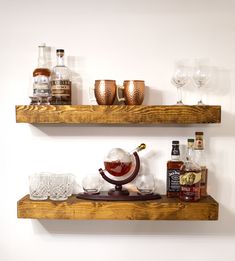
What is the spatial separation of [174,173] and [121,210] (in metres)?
0.30

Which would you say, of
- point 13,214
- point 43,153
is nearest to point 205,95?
point 43,153

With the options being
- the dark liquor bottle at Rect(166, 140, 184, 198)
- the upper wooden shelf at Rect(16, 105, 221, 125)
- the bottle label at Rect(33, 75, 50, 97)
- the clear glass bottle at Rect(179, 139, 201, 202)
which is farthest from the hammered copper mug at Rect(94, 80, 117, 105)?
the clear glass bottle at Rect(179, 139, 201, 202)

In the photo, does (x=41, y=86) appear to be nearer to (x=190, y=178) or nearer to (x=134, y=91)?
(x=134, y=91)

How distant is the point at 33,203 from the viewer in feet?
5.15

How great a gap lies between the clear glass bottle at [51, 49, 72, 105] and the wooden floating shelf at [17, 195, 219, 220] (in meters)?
0.45

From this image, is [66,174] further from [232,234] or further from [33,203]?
[232,234]

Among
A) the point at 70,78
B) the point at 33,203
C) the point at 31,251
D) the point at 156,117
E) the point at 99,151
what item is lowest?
the point at 31,251

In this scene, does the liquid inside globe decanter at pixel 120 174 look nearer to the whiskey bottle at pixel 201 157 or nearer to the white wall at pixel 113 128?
the white wall at pixel 113 128

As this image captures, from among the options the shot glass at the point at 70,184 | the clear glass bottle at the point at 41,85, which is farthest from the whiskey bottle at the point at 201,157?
the clear glass bottle at the point at 41,85

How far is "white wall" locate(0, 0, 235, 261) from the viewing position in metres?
1.69

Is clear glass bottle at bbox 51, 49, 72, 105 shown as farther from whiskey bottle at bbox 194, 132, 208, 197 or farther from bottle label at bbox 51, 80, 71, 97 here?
whiskey bottle at bbox 194, 132, 208, 197

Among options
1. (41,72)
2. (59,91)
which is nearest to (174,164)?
(59,91)

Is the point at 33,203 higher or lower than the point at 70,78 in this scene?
lower

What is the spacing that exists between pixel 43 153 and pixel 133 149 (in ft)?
1.44
